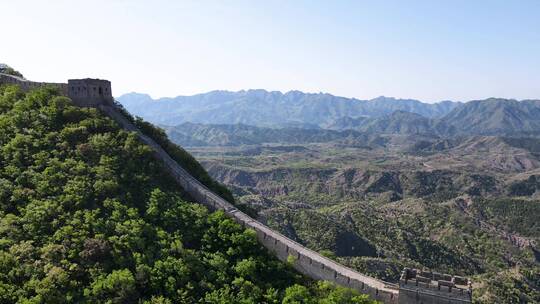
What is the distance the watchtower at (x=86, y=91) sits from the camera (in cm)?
6656

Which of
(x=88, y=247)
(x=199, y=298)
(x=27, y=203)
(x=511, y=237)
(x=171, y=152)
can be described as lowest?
(x=511, y=237)

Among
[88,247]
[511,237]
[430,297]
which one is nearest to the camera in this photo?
[430,297]

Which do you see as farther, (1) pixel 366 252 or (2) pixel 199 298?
(1) pixel 366 252

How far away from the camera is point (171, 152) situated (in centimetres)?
6662

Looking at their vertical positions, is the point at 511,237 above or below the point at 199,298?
below

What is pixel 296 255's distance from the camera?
48.8 meters

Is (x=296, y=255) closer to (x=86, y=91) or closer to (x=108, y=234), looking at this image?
(x=108, y=234)

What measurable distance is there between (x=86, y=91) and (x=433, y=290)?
2046 inches

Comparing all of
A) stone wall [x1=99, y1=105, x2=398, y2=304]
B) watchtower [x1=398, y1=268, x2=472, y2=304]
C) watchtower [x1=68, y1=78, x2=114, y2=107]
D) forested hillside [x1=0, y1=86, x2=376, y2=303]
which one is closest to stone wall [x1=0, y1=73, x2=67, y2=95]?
watchtower [x1=68, y1=78, x2=114, y2=107]

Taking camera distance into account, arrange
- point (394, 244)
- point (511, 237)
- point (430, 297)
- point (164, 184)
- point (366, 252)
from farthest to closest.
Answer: point (511, 237) < point (394, 244) < point (366, 252) < point (164, 184) < point (430, 297)

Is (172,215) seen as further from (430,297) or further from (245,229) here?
(430,297)

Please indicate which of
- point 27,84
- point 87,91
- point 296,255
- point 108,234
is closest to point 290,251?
point 296,255

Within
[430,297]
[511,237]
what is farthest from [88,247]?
[511,237]

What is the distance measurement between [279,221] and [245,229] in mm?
96445
